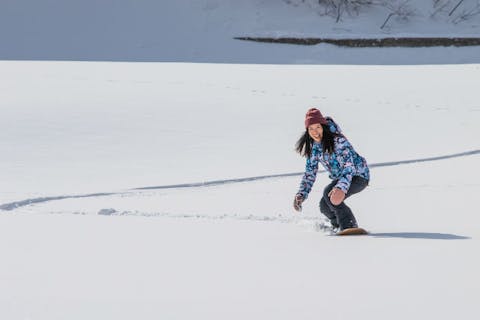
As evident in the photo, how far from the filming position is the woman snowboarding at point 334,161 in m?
5.27

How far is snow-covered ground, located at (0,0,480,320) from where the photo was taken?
12.8 feet

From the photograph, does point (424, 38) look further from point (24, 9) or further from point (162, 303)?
point (162, 303)

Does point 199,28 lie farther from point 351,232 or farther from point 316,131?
point 316,131

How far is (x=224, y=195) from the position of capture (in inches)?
328

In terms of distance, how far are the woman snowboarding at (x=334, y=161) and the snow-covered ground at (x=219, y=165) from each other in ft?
0.74

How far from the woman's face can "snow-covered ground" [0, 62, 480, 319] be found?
0.61 m

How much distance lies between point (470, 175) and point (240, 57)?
9.30 m

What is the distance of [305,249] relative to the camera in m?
4.96

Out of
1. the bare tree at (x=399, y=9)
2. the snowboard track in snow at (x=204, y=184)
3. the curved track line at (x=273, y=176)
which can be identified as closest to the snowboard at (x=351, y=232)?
the snowboard track in snow at (x=204, y=184)

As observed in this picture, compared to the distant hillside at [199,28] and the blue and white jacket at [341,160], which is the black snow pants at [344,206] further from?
the distant hillside at [199,28]

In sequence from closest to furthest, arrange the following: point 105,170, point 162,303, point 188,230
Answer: point 162,303 → point 188,230 → point 105,170

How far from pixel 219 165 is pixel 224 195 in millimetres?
1950

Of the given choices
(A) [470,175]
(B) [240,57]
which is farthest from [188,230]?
(B) [240,57]

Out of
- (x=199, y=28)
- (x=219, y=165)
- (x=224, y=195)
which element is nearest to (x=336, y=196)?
(x=224, y=195)
